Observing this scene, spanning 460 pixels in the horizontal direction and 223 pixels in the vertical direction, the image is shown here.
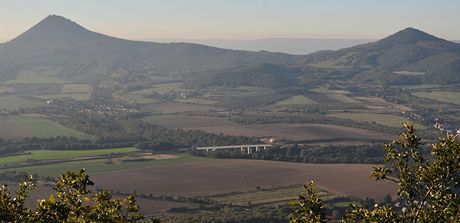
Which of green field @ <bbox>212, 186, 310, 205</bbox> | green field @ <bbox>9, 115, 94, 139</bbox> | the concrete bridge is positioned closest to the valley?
green field @ <bbox>212, 186, 310, 205</bbox>

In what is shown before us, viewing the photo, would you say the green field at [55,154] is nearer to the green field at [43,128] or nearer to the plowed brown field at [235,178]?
the green field at [43,128]

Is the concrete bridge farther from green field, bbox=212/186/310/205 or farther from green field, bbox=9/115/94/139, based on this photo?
green field, bbox=212/186/310/205

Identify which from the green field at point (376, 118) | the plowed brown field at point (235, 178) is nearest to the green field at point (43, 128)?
the plowed brown field at point (235, 178)

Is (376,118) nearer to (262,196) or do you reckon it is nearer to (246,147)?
(246,147)

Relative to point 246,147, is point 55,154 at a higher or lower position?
higher

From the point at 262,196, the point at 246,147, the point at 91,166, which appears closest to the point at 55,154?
the point at 91,166

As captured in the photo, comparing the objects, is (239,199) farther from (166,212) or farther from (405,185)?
(405,185)
